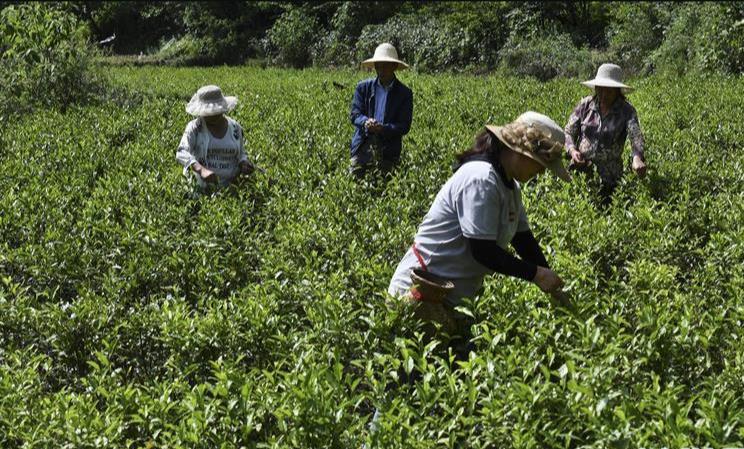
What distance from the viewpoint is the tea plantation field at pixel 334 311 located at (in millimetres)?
3111

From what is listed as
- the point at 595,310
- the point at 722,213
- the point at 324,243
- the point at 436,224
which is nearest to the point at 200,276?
the point at 324,243

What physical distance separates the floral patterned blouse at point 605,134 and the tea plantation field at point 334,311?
11.3 inches

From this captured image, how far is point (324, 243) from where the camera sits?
5633 millimetres

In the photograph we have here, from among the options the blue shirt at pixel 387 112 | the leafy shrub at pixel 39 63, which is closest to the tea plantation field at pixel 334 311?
the blue shirt at pixel 387 112

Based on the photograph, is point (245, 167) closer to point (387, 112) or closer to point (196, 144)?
point (196, 144)

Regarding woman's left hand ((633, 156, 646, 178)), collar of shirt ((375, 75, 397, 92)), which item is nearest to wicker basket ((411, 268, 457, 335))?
woman's left hand ((633, 156, 646, 178))

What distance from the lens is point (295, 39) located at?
30656 mm

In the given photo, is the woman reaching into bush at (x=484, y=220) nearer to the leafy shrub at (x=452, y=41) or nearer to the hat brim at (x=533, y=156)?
the hat brim at (x=533, y=156)

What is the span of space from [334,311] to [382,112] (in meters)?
3.51

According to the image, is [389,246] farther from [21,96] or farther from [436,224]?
[21,96]

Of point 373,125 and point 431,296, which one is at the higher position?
point 431,296

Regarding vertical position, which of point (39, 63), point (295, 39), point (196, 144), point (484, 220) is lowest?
point (295, 39)

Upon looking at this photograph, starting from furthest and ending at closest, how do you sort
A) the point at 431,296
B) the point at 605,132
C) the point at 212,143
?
the point at 212,143
the point at 605,132
the point at 431,296

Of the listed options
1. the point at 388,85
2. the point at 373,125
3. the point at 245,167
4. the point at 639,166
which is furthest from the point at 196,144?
the point at 639,166
